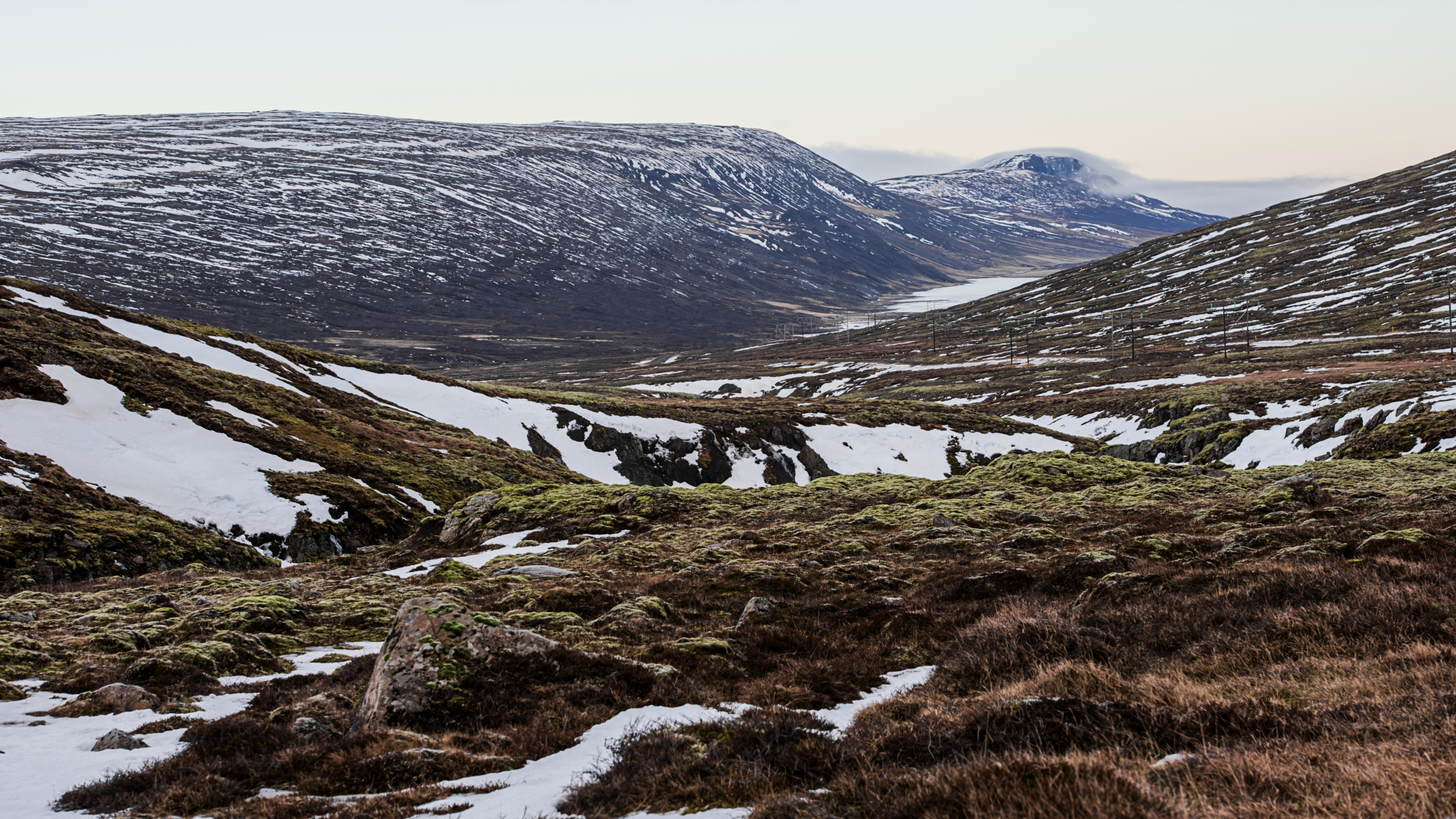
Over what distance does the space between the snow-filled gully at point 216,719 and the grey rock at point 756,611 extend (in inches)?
159

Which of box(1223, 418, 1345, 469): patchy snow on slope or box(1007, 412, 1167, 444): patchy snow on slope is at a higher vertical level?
box(1223, 418, 1345, 469): patchy snow on slope

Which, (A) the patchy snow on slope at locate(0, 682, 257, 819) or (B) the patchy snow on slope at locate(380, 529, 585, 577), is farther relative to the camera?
(B) the patchy snow on slope at locate(380, 529, 585, 577)

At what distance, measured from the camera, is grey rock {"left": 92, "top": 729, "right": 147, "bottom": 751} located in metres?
9.45

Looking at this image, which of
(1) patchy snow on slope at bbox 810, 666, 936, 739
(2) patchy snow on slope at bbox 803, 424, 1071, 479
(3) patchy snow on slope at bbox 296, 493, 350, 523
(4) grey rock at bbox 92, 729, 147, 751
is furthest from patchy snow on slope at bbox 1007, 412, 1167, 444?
(4) grey rock at bbox 92, 729, 147, 751

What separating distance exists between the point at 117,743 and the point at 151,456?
26.1 meters

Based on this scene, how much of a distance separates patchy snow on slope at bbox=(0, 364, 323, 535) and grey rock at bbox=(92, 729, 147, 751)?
2185cm

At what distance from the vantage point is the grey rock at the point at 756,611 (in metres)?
15.1

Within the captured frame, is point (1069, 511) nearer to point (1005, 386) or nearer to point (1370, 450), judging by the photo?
point (1370, 450)

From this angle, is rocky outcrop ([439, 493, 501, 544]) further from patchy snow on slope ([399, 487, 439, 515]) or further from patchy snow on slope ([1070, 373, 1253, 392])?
patchy snow on slope ([1070, 373, 1253, 392])

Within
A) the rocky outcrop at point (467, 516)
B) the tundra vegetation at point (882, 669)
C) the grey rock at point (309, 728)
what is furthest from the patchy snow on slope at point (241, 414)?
the grey rock at point (309, 728)

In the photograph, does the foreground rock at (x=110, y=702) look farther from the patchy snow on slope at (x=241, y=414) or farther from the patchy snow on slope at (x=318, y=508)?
the patchy snow on slope at (x=241, y=414)

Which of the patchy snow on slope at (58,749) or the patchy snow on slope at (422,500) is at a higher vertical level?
the patchy snow on slope at (58,749)

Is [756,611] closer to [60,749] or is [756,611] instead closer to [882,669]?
[882,669]

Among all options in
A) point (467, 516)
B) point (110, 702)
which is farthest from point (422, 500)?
point (110, 702)
